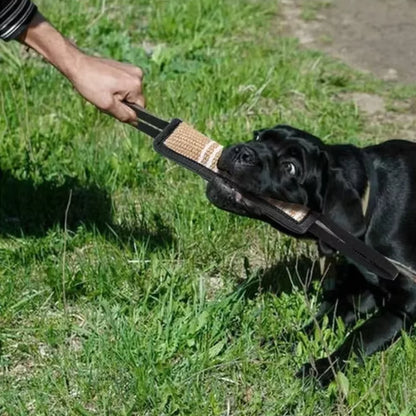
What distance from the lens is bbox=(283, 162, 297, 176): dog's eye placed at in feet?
13.7

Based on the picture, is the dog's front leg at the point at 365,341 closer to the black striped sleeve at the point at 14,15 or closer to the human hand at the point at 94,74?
the human hand at the point at 94,74

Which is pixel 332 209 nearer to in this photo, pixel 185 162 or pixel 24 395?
pixel 185 162

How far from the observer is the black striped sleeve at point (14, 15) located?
4.18 m

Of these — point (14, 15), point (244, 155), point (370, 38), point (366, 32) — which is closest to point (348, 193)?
point (244, 155)

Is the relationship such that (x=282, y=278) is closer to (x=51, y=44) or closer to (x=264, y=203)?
(x=264, y=203)

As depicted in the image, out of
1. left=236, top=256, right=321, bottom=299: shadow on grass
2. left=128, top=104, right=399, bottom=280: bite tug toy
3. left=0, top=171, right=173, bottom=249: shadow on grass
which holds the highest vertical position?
left=128, top=104, right=399, bottom=280: bite tug toy

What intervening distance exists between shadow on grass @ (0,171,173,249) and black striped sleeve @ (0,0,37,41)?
109cm

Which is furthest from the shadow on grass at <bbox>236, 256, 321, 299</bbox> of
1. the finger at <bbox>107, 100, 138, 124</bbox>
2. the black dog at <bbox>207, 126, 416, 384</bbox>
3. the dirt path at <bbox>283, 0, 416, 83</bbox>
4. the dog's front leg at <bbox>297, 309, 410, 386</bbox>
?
the dirt path at <bbox>283, 0, 416, 83</bbox>

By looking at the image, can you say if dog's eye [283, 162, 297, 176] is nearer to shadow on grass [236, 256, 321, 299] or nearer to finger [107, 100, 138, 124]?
shadow on grass [236, 256, 321, 299]

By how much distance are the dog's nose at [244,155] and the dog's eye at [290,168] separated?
0.14 meters

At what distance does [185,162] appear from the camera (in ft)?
13.4

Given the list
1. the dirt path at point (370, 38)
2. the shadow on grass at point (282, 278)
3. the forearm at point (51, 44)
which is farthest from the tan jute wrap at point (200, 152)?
the dirt path at point (370, 38)

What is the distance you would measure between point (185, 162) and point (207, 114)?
2.01 m

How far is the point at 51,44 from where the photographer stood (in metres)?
4.24
